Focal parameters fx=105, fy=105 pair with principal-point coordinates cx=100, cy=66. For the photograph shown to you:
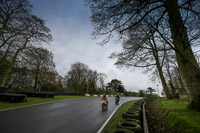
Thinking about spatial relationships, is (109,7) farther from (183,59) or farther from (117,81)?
(117,81)

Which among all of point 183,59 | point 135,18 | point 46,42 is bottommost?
point 183,59

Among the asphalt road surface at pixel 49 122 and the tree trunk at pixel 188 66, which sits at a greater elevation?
the tree trunk at pixel 188 66

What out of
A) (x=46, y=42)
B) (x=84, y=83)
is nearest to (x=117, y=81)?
(x=84, y=83)

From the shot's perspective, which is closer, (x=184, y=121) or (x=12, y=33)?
(x=184, y=121)

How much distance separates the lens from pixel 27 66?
13.1 metres

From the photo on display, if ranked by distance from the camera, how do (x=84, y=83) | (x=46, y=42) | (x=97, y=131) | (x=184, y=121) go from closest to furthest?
(x=184, y=121) → (x=97, y=131) → (x=46, y=42) → (x=84, y=83)

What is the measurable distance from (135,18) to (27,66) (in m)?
13.5

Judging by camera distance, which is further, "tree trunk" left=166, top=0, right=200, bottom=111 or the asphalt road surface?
"tree trunk" left=166, top=0, right=200, bottom=111

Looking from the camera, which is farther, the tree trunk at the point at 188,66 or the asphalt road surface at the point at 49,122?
the tree trunk at the point at 188,66

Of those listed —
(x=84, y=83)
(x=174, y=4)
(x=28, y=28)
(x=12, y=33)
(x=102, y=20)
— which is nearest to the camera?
(x=174, y=4)

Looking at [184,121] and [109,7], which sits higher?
[109,7]

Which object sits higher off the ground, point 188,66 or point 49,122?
point 188,66

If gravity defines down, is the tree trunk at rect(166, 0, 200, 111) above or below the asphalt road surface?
above

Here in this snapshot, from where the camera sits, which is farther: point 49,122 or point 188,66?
point 49,122
